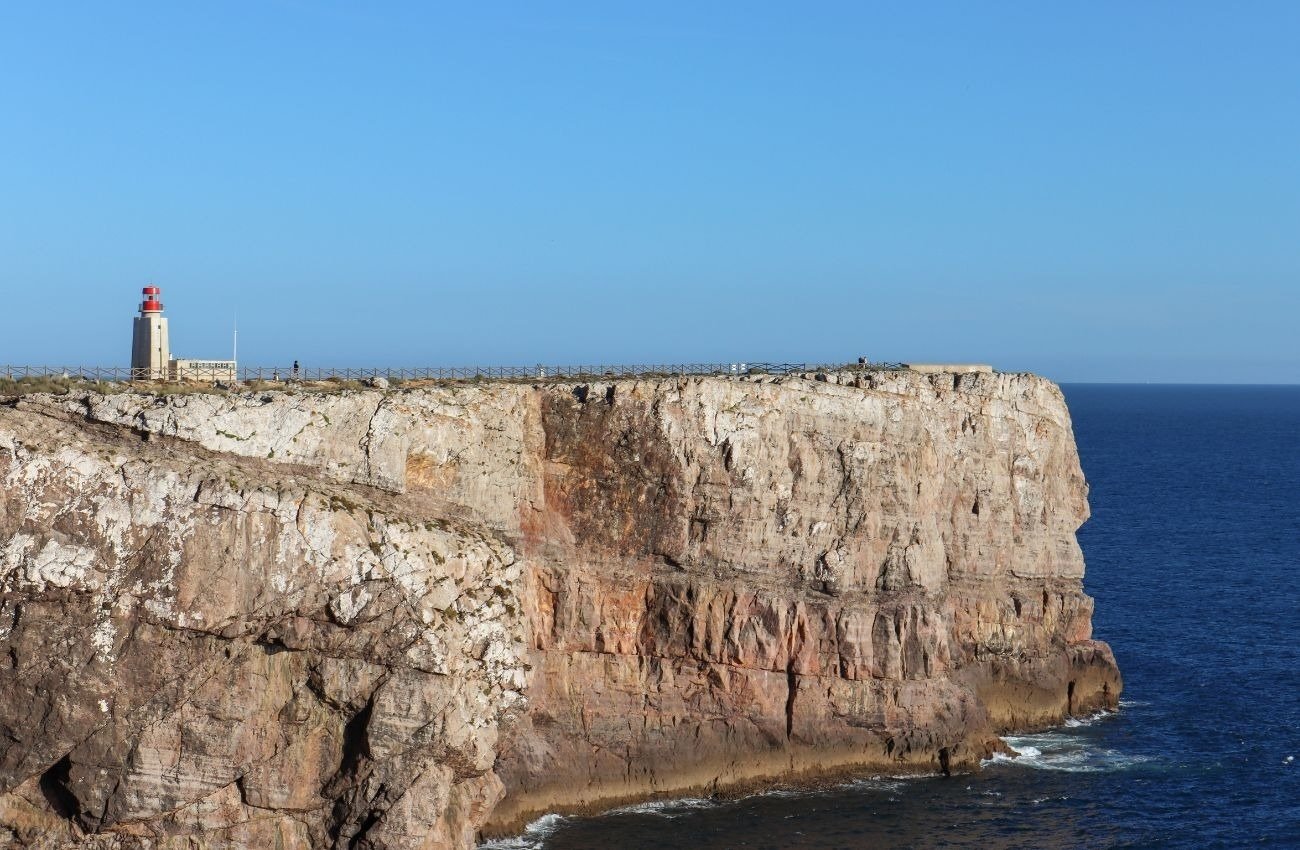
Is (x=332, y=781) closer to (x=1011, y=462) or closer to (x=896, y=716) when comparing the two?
(x=896, y=716)

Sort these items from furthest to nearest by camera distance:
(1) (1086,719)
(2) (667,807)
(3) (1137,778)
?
(1) (1086,719)
(3) (1137,778)
(2) (667,807)

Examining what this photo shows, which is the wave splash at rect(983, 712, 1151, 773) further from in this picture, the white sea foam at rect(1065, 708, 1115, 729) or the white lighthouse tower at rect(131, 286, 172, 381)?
the white lighthouse tower at rect(131, 286, 172, 381)

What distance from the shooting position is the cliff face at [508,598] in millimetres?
47000

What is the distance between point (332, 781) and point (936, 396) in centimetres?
3158

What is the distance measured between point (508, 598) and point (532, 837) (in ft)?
28.2

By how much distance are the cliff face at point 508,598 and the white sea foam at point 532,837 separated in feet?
1.93

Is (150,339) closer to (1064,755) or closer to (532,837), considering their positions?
(532,837)

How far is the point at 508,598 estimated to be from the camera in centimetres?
5409

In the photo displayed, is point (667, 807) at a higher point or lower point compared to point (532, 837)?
higher

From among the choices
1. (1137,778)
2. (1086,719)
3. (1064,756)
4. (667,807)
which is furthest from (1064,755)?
(667,807)

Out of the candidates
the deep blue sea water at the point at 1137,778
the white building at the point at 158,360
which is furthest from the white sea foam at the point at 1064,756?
the white building at the point at 158,360

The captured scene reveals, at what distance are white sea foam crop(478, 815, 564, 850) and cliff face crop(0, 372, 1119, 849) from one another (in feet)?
1.93

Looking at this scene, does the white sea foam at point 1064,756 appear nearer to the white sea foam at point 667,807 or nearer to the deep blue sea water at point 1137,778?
the deep blue sea water at point 1137,778

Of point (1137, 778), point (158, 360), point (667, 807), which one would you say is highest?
point (158, 360)
